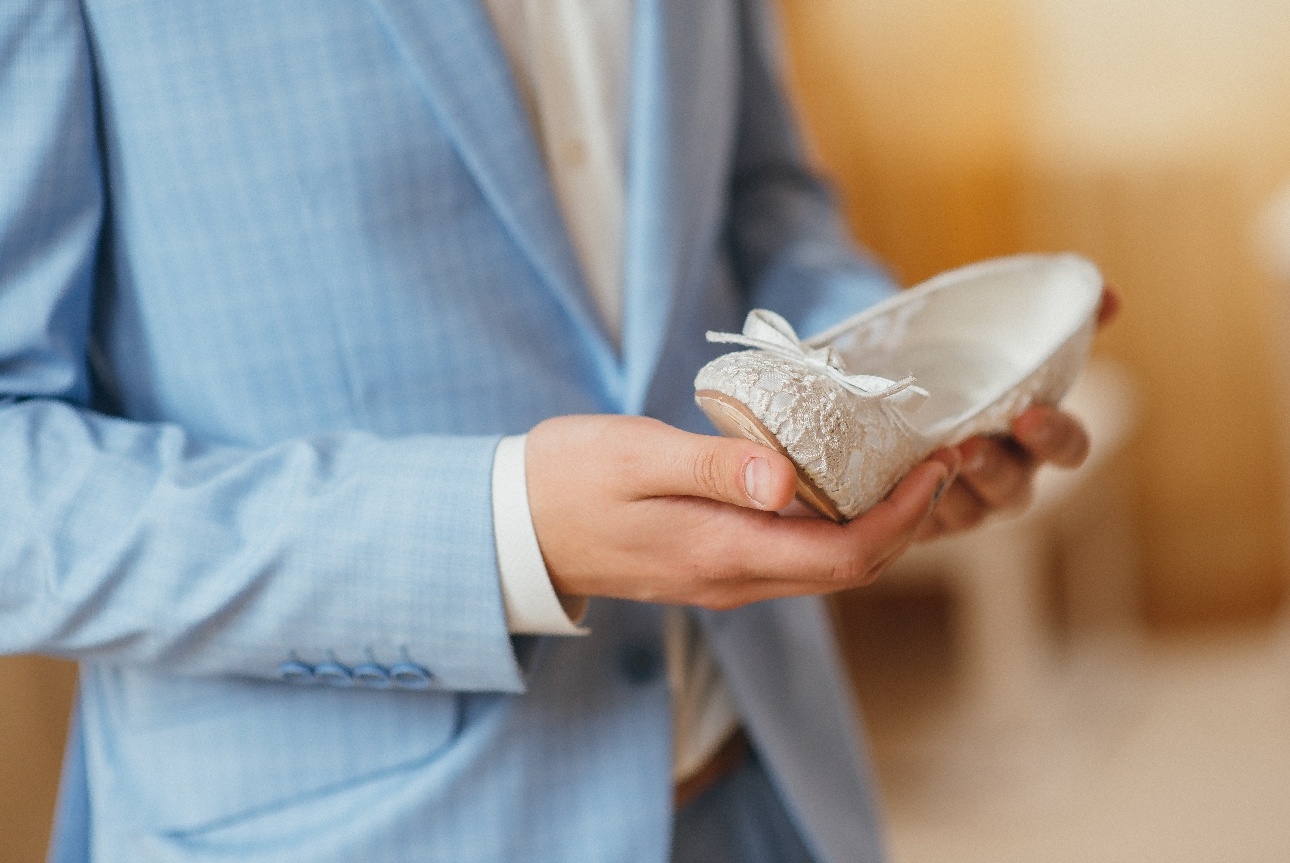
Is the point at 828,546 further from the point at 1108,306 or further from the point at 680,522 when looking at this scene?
the point at 1108,306

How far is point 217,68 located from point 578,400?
248mm

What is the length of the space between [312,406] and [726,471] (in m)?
0.25

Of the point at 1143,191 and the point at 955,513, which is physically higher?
the point at 1143,191

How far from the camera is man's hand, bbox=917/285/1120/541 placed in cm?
65

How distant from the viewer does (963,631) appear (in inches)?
75.7

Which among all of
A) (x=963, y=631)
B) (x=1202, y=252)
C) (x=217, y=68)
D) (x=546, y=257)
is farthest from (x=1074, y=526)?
(x=217, y=68)

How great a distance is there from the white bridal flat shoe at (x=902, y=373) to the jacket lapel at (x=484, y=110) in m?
0.12

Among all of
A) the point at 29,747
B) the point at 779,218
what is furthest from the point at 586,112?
the point at 29,747

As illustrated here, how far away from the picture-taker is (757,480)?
1.54 feet

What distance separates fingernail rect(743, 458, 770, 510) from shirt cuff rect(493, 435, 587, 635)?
12 centimetres

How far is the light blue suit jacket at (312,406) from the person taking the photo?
0.55m

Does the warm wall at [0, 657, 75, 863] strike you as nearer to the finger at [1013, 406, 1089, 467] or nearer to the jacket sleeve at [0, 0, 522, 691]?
the jacket sleeve at [0, 0, 522, 691]

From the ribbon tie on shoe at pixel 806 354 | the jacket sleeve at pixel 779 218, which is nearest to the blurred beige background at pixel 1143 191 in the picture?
the jacket sleeve at pixel 779 218

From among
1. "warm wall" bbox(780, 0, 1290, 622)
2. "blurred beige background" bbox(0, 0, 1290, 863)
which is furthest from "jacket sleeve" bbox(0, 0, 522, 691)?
"warm wall" bbox(780, 0, 1290, 622)
